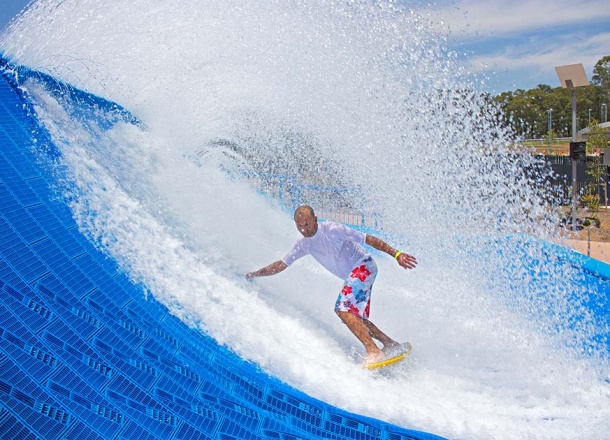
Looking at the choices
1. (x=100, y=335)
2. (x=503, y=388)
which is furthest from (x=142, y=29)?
(x=503, y=388)

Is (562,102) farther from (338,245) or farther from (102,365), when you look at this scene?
(102,365)

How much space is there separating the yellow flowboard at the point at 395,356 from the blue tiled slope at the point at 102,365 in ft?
2.49

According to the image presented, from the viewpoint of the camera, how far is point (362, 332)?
152 inches

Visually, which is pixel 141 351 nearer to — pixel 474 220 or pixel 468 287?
pixel 468 287

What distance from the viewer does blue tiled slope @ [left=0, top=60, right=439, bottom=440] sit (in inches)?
98.0

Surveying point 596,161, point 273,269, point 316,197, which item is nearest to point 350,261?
point 273,269

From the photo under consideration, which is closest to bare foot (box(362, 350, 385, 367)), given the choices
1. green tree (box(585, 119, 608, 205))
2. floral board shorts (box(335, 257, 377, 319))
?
floral board shorts (box(335, 257, 377, 319))

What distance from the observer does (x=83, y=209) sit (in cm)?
411

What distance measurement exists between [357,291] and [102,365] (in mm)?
1728

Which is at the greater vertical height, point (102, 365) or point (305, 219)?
point (305, 219)

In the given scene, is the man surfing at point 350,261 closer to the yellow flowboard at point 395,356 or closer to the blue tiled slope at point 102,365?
the yellow flowboard at point 395,356

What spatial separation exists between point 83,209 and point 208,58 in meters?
3.20

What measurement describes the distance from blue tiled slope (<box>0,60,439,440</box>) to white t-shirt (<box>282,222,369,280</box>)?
1.00 metres

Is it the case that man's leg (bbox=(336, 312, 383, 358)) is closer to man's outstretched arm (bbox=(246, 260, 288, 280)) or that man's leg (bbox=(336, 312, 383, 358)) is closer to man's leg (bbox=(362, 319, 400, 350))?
man's leg (bbox=(362, 319, 400, 350))
